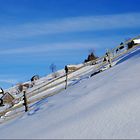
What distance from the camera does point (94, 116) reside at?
Result: 9273 millimetres

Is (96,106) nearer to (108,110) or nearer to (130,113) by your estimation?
(108,110)

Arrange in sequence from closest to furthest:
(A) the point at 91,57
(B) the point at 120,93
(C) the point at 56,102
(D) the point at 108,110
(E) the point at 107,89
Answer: (D) the point at 108,110, (B) the point at 120,93, (E) the point at 107,89, (C) the point at 56,102, (A) the point at 91,57

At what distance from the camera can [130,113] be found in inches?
354

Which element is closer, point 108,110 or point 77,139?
point 77,139

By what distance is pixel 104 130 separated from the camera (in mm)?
8273

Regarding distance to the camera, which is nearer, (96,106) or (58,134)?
(58,134)

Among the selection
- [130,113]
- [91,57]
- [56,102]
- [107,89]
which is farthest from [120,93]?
[91,57]

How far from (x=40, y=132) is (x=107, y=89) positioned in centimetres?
320

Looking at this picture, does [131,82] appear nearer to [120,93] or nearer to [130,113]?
[120,93]

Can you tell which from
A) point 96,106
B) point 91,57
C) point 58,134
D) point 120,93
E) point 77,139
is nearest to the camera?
point 77,139

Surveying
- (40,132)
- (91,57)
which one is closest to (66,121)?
(40,132)

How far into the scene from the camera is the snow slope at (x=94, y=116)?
328 inches

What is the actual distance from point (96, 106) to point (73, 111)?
0.65 m

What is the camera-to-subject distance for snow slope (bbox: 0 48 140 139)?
8344 mm
